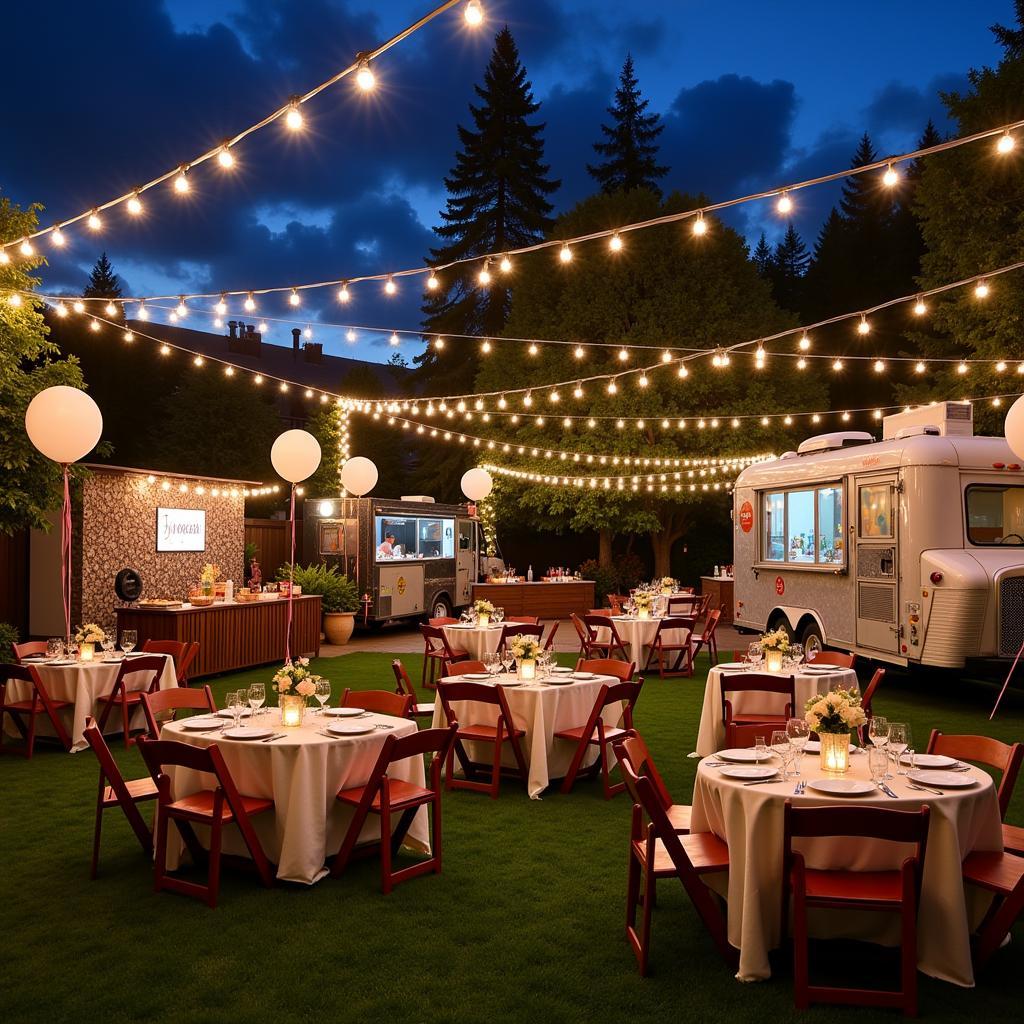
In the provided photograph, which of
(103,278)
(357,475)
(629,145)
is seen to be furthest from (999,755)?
(103,278)

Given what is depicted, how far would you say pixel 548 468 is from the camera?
2245cm

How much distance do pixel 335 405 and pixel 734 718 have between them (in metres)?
12.4

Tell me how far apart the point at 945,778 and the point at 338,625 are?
1243 cm

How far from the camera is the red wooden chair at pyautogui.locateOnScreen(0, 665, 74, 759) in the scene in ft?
25.5

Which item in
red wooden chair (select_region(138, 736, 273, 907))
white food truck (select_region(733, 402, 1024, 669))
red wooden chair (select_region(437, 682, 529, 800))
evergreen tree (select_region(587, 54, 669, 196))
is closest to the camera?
red wooden chair (select_region(138, 736, 273, 907))

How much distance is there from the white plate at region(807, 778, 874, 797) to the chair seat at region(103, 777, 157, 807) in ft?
11.1

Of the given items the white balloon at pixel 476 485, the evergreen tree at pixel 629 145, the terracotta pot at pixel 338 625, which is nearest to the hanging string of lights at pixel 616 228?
the terracotta pot at pixel 338 625

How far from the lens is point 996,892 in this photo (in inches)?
147

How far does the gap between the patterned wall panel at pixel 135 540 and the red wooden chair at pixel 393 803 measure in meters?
8.48

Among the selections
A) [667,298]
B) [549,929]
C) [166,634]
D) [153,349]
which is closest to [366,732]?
[549,929]

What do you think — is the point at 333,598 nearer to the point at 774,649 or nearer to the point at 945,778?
the point at 774,649

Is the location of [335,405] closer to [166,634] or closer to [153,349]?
[166,634]

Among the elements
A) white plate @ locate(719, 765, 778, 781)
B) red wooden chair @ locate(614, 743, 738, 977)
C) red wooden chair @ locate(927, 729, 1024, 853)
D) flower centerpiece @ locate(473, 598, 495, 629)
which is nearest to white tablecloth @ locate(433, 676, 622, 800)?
red wooden chair @ locate(614, 743, 738, 977)

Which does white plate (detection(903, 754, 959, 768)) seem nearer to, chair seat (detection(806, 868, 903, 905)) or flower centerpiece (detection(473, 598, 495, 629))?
chair seat (detection(806, 868, 903, 905))
